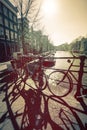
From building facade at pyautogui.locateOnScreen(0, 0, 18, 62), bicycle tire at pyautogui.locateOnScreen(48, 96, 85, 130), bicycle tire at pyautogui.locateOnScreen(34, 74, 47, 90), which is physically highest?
building facade at pyautogui.locateOnScreen(0, 0, 18, 62)

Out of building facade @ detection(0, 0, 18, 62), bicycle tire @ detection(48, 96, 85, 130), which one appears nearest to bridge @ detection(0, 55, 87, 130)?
bicycle tire @ detection(48, 96, 85, 130)

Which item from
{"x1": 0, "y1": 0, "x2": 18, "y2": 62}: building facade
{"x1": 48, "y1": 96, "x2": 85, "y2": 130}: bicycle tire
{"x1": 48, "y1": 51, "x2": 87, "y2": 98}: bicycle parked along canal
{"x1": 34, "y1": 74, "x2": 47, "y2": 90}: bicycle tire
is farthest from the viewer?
{"x1": 0, "y1": 0, "x2": 18, "y2": 62}: building facade

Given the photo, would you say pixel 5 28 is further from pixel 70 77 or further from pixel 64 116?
pixel 64 116

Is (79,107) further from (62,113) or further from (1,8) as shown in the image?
(1,8)

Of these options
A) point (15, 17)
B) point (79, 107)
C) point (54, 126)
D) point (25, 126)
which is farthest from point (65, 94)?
point (15, 17)

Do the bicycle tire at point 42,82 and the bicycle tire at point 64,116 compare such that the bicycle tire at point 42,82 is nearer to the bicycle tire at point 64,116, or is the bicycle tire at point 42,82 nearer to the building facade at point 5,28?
the bicycle tire at point 64,116

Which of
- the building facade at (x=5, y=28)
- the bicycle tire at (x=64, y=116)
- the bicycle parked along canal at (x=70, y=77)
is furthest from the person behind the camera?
the building facade at (x=5, y=28)

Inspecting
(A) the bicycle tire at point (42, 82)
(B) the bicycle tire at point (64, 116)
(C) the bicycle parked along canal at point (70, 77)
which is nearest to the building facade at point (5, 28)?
(A) the bicycle tire at point (42, 82)

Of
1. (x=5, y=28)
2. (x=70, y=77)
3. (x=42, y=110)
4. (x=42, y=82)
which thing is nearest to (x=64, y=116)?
(x=42, y=110)

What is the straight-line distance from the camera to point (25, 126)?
9.74 feet

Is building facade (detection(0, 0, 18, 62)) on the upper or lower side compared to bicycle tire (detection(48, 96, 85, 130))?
upper

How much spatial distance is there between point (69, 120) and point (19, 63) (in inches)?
199

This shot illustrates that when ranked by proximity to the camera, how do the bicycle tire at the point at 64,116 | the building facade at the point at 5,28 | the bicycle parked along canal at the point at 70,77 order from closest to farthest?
the bicycle tire at the point at 64,116 → the bicycle parked along canal at the point at 70,77 → the building facade at the point at 5,28

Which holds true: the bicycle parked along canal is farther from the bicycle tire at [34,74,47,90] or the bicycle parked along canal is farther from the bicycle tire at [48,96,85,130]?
the bicycle tire at [48,96,85,130]
